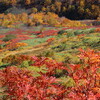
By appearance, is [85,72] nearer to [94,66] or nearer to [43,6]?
[94,66]

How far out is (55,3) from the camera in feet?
264

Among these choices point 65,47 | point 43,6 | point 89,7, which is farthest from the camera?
point 43,6

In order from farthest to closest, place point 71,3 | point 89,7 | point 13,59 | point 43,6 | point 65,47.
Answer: point 43,6
point 71,3
point 89,7
point 65,47
point 13,59

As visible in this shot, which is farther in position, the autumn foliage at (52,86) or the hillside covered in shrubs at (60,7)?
the hillside covered in shrubs at (60,7)

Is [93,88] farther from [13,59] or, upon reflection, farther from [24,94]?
[13,59]

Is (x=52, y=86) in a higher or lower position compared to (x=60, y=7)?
higher

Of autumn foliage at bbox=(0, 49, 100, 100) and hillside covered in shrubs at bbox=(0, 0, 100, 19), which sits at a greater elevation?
autumn foliage at bbox=(0, 49, 100, 100)

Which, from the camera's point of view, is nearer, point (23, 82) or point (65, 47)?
point (23, 82)

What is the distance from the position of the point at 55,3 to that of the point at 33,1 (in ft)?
42.5

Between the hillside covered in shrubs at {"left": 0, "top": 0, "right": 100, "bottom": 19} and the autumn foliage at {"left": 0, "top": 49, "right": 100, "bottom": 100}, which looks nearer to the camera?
the autumn foliage at {"left": 0, "top": 49, "right": 100, "bottom": 100}

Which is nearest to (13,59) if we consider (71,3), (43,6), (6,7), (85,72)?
(85,72)

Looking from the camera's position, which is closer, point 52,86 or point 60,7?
point 52,86

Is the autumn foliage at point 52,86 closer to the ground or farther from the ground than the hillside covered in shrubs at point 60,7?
farther from the ground

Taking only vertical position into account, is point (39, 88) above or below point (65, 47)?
above
